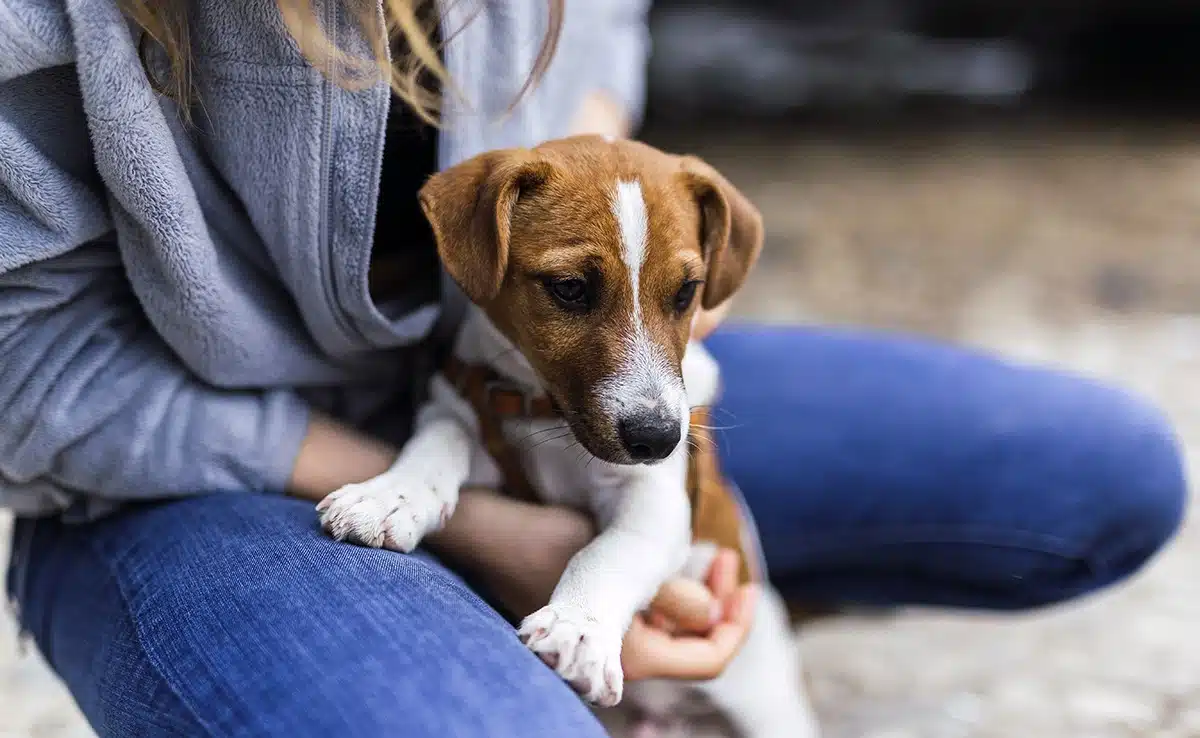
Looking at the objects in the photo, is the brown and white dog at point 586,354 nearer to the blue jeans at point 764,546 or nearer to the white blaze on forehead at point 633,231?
the white blaze on forehead at point 633,231

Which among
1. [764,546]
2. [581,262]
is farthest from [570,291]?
[764,546]

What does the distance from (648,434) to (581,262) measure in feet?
0.91

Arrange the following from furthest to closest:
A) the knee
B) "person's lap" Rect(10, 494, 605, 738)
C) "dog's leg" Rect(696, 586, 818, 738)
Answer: the knee
"dog's leg" Rect(696, 586, 818, 738)
"person's lap" Rect(10, 494, 605, 738)

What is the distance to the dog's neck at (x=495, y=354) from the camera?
6.09 feet

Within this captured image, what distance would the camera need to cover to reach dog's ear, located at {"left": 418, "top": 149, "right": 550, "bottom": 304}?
169 cm

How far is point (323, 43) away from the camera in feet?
5.24

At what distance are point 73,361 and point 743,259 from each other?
1.03 metres

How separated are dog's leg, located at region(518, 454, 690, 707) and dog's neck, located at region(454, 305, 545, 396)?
0.74 ft

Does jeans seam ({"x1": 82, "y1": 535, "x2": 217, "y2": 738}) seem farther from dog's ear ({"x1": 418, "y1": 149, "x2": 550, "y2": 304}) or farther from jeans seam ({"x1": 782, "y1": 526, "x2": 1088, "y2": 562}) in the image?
jeans seam ({"x1": 782, "y1": 526, "x2": 1088, "y2": 562})

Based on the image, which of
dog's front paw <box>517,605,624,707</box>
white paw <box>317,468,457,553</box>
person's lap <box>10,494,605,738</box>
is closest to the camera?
person's lap <box>10,494,605,738</box>

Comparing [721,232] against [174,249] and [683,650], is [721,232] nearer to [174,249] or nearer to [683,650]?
[683,650]

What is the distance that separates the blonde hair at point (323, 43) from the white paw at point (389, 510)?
542 mm

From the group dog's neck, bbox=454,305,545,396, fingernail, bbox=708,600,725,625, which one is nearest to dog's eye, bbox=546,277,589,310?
dog's neck, bbox=454,305,545,396

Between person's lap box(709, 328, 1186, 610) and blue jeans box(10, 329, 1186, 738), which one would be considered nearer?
blue jeans box(10, 329, 1186, 738)
